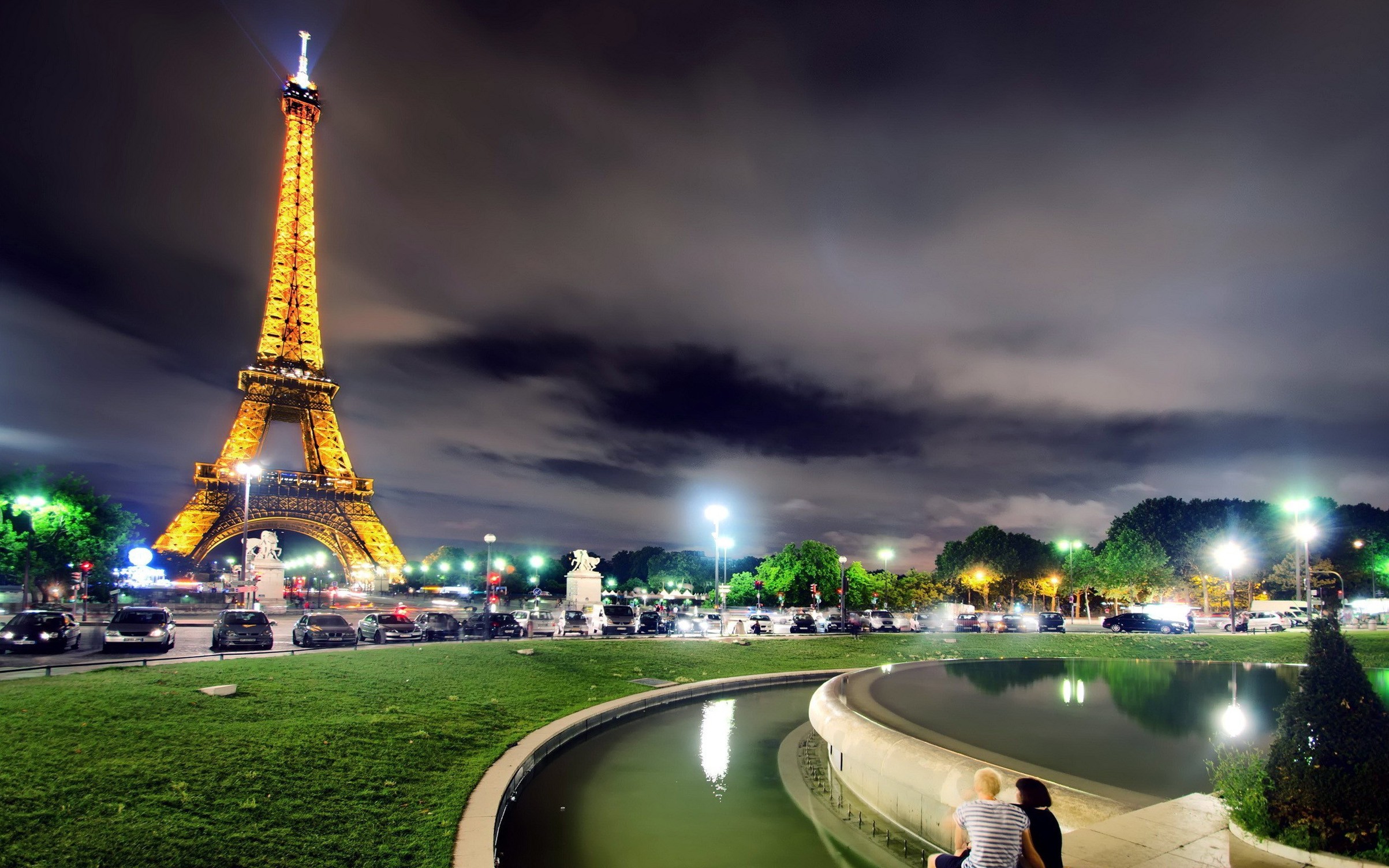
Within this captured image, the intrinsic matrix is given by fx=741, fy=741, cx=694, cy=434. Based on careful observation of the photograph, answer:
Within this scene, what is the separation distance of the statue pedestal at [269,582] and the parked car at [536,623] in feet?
72.4

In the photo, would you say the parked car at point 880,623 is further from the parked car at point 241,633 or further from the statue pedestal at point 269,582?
the statue pedestal at point 269,582

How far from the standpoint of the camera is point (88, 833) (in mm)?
8570

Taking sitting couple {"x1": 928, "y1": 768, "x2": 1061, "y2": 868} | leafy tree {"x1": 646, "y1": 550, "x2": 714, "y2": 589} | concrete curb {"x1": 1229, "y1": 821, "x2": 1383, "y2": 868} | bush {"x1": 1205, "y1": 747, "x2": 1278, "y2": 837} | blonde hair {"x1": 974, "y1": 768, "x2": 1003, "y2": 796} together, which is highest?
blonde hair {"x1": 974, "y1": 768, "x2": 1003, "y2": 796}

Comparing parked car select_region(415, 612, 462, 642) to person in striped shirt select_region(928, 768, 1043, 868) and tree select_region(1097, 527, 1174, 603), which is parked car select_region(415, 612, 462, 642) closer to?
person in striped shirt select_region(928, 768, 1043, 868)

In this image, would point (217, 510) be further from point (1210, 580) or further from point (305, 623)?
point (1210, 580)

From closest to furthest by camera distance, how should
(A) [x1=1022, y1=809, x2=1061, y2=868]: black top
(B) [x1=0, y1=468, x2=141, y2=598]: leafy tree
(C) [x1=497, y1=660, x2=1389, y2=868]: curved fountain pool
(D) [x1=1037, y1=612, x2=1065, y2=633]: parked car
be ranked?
(A) [x1=1022, y1=809, x2=1061, y2=868]: black top → (C) [x1=497, y1=660, x2=1389, y2=868]: curved fountain pool → (B) [x1=0, y1=468, x2=141, y2=598]: leafy tree → (D) [x1=1037, y1=612, x2=1065, y2=633]: parked car

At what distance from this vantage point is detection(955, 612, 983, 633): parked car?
5651 centimetres

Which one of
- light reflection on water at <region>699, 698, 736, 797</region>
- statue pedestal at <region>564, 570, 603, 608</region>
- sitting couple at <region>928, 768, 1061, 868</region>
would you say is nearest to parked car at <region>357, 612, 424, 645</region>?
statue pedestal at <region>564, 570, 603, 608</region>

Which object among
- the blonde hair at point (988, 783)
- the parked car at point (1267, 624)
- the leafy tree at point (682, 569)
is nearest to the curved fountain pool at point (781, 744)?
the blonde hair at point (988, 783)

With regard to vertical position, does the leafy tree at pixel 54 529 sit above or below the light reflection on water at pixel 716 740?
above

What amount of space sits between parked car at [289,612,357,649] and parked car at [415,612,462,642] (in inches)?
215

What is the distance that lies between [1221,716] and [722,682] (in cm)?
1421

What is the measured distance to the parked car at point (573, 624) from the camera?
140ft

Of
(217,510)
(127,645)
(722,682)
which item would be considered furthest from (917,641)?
(217,510)
